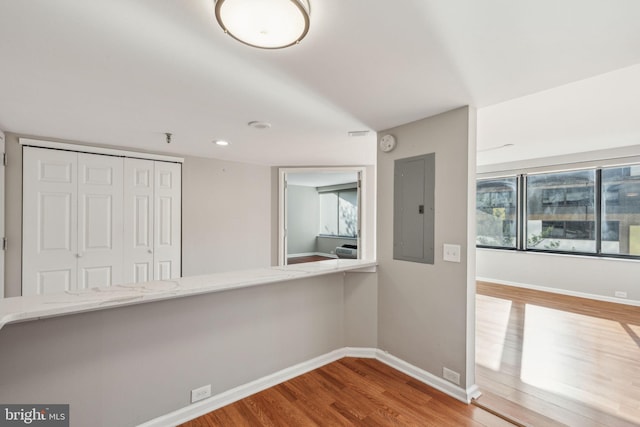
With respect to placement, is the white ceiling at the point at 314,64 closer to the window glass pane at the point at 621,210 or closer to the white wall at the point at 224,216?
the white wall at the point at 224,216

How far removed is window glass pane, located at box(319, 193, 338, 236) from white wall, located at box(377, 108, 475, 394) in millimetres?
7317

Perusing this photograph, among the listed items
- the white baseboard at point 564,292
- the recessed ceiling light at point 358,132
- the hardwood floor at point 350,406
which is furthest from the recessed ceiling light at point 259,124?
the white baseboard at point 564,292

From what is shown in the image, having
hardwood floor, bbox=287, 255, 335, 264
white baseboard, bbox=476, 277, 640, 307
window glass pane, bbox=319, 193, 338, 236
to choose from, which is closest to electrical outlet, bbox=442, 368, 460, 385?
white baseboard, bbox=476, 277, 640, 307

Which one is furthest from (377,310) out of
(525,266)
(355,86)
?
(525,266)

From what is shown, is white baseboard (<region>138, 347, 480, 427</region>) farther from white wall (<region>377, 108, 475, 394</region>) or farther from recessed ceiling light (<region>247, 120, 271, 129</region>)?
recessed ceiling light (<region>247, 120, 271, 129</region>)

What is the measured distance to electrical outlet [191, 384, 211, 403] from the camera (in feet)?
6.30

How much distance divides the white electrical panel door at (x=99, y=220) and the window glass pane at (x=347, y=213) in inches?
272

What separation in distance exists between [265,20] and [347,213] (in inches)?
341

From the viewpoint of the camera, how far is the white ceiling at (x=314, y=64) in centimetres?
120

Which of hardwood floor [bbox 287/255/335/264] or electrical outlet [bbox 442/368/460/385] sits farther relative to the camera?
hardwood floor [bbox 287/255/335/264]

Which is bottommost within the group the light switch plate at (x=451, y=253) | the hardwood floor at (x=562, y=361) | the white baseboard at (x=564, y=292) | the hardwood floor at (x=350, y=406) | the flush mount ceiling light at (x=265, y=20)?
the hardwood floor at (x=350, y=406)

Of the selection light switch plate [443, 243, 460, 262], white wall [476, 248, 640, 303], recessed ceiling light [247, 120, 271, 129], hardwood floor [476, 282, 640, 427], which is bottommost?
hardwood floor [476, 282, 640, 427]

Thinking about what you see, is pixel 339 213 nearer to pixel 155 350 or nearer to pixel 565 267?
pixel 565 267

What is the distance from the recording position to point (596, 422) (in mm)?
1878
